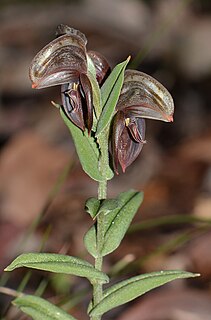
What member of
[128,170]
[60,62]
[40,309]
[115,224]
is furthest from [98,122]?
[128,170]

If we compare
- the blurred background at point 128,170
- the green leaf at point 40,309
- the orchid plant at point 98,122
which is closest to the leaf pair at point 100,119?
the orchid plant at point 98,122

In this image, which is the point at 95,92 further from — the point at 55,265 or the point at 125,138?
the point at 55,265

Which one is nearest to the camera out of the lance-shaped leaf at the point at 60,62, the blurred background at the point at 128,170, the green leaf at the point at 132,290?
the lance-shaped leaf at the point at 60,62

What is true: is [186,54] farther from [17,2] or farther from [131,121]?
[131,121]

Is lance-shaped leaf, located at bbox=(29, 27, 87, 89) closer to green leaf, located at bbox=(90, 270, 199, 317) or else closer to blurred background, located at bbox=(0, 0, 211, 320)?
green leaf, located at bbox=(90, 270, 199, 317)

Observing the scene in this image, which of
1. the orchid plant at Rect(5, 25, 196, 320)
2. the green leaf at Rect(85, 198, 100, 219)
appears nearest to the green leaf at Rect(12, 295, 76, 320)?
the orchid plant at Rect(5, 25, 196, 320)

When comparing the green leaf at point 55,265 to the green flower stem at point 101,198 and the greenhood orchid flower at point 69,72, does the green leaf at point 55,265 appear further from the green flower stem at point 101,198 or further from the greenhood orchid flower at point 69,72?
the greenhood orchid flower at point 69,72

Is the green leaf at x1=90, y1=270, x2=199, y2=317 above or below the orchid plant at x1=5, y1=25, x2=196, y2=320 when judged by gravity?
below
